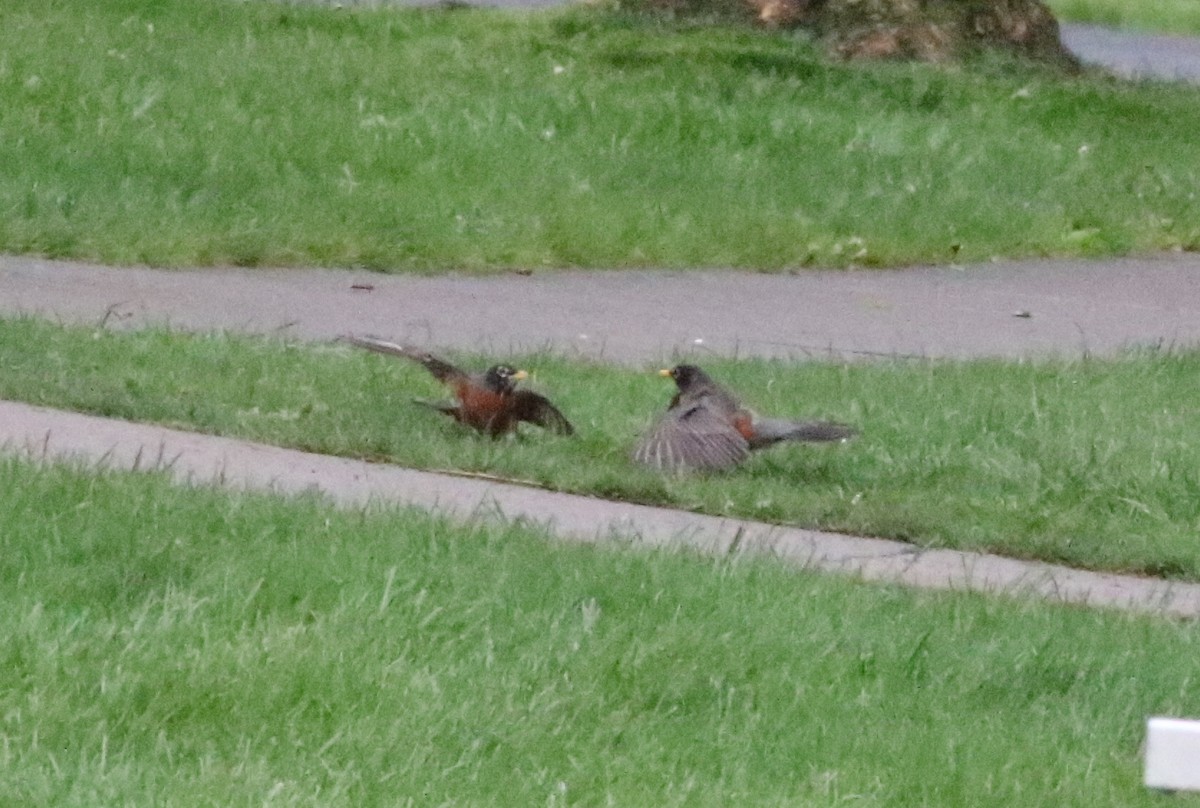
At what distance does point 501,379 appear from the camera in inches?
291

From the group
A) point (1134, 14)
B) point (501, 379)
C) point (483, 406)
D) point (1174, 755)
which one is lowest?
point (1134, 14)

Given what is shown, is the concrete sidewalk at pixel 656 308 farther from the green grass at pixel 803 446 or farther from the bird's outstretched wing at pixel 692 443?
the bird's outstretched wing at pixel 692 443

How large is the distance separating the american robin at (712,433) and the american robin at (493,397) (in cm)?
30

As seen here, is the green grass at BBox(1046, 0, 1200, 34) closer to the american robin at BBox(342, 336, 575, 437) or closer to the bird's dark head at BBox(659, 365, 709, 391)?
the bird's dark head at BBox(659, 365, 709, 391)

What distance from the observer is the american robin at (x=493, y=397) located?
24.3ft

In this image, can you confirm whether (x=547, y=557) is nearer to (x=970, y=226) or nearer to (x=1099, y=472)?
(x=1099, y=472)

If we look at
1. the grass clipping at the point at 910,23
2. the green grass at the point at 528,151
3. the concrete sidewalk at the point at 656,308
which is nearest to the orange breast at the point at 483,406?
the concrete sidewalk at the point at 656,308

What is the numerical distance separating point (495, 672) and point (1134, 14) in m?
23.6

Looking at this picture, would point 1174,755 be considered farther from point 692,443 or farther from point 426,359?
point 426,359

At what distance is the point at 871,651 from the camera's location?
18.0ft

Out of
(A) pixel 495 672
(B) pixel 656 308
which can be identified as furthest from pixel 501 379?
(B) pixel 656 308

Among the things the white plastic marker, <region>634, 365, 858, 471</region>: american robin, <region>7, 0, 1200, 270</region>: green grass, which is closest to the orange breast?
<region>634, 365, 858, 471</region>: american robin

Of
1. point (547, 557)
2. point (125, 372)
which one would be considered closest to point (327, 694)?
point (547, 557)

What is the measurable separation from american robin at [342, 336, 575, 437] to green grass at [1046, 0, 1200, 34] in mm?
20197
